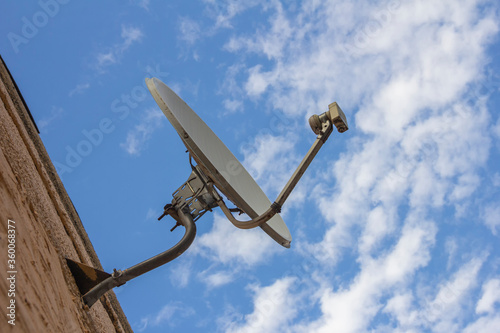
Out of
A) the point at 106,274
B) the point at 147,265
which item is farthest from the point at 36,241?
the point at 147,265

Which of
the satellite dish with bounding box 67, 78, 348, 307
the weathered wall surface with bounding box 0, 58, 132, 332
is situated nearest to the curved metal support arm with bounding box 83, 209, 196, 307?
the satellite dish with bounding box 67, 78, 348, 307

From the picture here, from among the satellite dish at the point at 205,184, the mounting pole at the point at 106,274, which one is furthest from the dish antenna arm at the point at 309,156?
the mounting pole at the point at 106,274

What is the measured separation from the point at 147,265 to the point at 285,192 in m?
1.87

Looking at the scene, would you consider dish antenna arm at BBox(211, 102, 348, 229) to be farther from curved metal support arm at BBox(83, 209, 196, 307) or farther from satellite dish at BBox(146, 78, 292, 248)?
curved metal support arm at BBox(83, 209, 196, 307)

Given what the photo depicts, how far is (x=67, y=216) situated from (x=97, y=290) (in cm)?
127

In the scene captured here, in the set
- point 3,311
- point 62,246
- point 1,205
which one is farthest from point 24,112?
point 3,311

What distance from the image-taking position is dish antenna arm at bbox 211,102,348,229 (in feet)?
20.3

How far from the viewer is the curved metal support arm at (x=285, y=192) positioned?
612 centimetres

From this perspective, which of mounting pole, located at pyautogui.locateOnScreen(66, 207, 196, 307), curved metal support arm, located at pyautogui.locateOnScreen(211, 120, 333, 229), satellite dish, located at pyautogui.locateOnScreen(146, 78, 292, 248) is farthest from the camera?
satellite dish, located at pyautogui.locateOnScreen(146, 78, 292, 248)

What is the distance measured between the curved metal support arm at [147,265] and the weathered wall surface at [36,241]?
170 mm

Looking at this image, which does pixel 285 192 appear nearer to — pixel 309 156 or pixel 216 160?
pixel 309 156

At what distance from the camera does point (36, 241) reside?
3980mm

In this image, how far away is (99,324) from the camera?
5074 millimetres

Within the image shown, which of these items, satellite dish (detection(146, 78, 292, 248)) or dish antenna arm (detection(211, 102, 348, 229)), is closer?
dish antenna arm (detection(211, 102, 348, 229))
